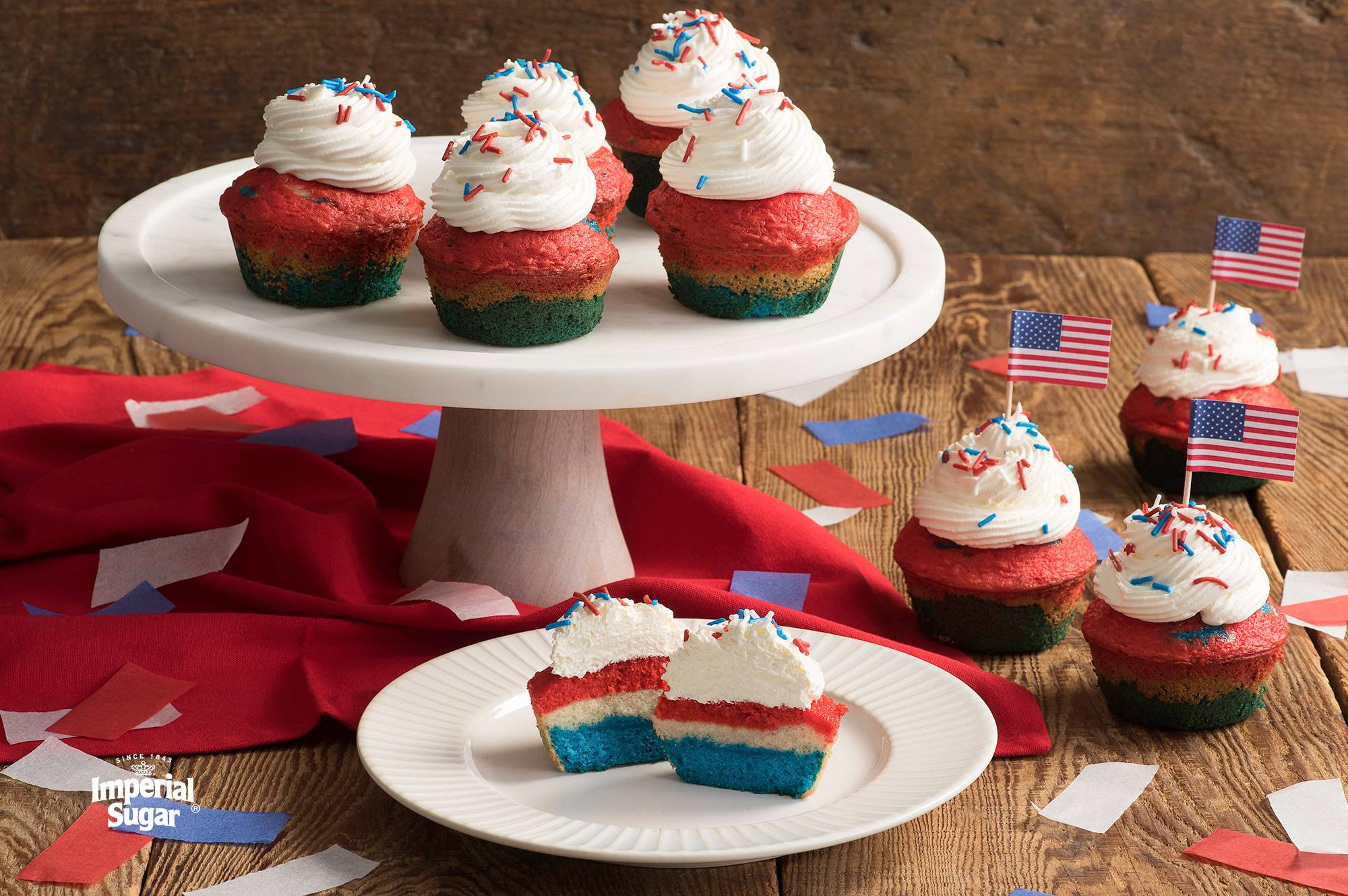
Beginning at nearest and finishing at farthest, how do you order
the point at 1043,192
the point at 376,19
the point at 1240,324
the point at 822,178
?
the point at 822,178, the point at 1240,324, the point at 376,19, the point at 1043,192

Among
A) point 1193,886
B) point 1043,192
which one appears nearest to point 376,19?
point 1043,192

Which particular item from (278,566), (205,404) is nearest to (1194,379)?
(278,566)

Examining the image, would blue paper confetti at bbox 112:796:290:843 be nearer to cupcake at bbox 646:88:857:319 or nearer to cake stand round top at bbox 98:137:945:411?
cake stand round top at bbox 98:137:945:411

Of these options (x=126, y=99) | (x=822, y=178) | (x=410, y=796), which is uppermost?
(x=822, y=178)

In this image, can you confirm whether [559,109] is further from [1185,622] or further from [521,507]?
[1185,622]

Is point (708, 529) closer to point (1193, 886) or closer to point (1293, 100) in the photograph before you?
point (1193, 886)

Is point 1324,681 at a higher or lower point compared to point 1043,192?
higher
